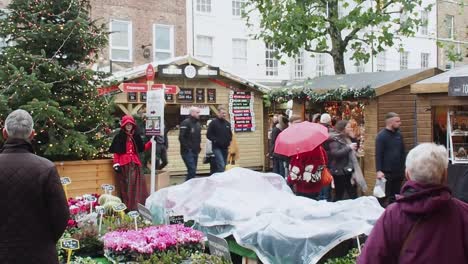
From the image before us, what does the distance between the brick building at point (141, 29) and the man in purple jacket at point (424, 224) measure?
19508 mm

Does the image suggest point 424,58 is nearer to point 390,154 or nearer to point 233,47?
point 233,47

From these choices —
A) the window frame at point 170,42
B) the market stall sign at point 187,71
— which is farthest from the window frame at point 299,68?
the market stall sign at point 187,71

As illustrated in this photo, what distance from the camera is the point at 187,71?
57.0 feet

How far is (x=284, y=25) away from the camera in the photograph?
1630 centimetres

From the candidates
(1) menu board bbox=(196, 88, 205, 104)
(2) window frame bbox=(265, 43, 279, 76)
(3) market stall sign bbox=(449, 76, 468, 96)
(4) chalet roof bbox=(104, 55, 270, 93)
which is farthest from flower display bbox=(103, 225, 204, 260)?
(2) window frame bbox=(265, 43, 279, 76)

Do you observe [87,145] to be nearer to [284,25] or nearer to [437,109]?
[437,109]

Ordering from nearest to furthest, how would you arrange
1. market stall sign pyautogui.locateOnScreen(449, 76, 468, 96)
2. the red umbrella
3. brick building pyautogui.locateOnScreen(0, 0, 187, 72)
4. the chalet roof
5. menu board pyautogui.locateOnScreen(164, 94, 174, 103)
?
1. the red umbrella
2. market stall sign pyautogui.locateOnScreen(449, 76, 468, 96)
3. the chalet roof
4. menu board pyautogui.locateOnScreen(164, 94, 174, 103)
5. brick building pyautogui.locateOnScreen(0, 0, 187, 72)

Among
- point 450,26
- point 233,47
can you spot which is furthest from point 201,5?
point 450,26

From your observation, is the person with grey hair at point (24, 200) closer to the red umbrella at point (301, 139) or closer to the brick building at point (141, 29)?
the red umbrella at point (301, 139)

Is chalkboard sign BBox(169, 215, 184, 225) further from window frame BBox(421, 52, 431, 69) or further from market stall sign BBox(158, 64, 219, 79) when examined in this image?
window frame BBox(421, 52, 431, 69)

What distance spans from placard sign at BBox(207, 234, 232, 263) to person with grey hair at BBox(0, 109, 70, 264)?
192 cm

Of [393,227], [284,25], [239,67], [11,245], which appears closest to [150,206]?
[11,245]

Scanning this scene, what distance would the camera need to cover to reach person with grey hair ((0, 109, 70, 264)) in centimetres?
376

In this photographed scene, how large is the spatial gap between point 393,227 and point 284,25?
1384 centimetres
